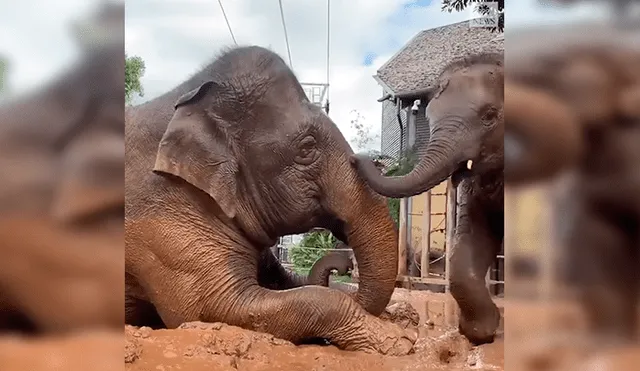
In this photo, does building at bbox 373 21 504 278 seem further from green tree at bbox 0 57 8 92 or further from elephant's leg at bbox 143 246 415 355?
green tree at bbox 0 57 8 92

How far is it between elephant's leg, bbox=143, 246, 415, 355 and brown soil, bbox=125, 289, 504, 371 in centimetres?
5

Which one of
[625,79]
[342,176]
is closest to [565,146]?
[625,79]

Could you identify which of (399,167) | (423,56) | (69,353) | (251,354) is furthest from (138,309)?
(423,56)

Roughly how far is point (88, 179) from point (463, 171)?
1502 millimetres

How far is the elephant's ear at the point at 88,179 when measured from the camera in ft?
1.52

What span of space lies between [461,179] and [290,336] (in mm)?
734

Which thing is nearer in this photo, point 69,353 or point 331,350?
point 69,353

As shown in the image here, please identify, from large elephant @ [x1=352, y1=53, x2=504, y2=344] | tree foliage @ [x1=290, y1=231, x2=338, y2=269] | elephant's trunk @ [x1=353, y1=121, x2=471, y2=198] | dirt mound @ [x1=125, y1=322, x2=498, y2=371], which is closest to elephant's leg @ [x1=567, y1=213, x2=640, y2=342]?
dirt mound @ [x1=125, y1=322, x2=498, y2=371]

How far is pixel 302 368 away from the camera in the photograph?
1529 mm

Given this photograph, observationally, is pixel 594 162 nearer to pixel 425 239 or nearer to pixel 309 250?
pixel 309 250

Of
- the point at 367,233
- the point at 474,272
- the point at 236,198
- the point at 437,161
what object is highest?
the point at 437,161

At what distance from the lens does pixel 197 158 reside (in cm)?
191

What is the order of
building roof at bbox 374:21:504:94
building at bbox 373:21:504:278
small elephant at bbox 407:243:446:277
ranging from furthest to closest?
small elephant at bbox 407:243:446:277 → building roof at bbox 374:21:504:94 → building at bbox 373:21:504:278

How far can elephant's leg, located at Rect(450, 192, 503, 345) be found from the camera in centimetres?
174
